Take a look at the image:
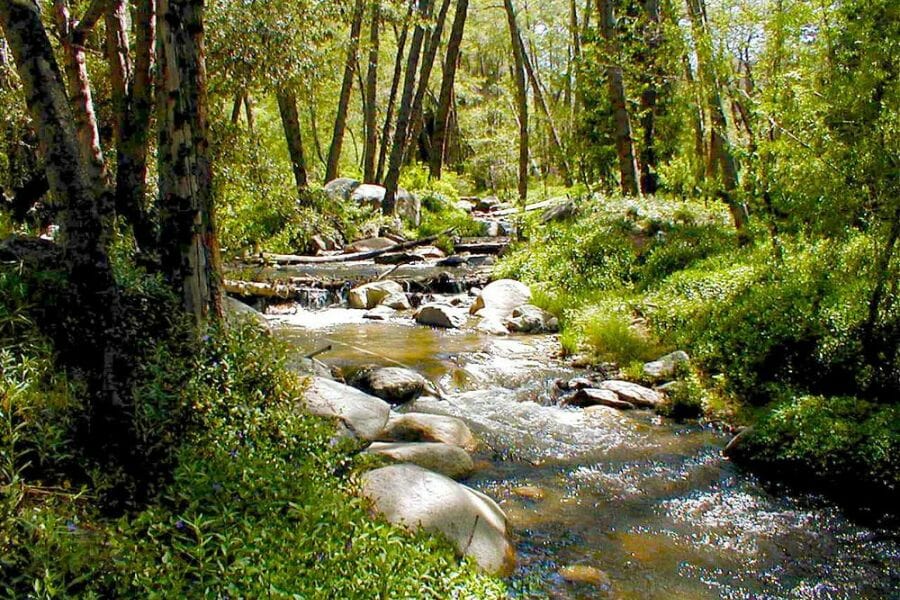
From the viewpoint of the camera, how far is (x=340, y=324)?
1186 cm

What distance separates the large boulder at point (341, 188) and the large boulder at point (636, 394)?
1472 cm

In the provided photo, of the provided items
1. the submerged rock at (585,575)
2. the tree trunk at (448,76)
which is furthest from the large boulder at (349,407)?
the tree trunk at (448,76)

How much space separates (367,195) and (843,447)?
60.5 feet

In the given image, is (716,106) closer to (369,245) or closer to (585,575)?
(585,575)

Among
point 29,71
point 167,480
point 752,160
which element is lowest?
point 167,480

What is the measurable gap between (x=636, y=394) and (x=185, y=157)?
5.37 metres

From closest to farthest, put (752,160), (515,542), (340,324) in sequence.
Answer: (515,542) → (752,160) → (340,324)

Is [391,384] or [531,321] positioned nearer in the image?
[391,384]

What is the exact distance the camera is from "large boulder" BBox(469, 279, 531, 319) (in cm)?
1203

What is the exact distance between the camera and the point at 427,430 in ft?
21.1

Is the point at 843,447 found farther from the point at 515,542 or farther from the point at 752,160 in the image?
the point at 752,160

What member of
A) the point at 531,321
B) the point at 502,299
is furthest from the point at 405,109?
the point at 531,321

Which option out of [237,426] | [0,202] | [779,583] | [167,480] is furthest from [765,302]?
[0,202]

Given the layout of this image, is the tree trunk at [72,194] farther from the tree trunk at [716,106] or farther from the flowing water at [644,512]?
the tree trunk at [716,106]
